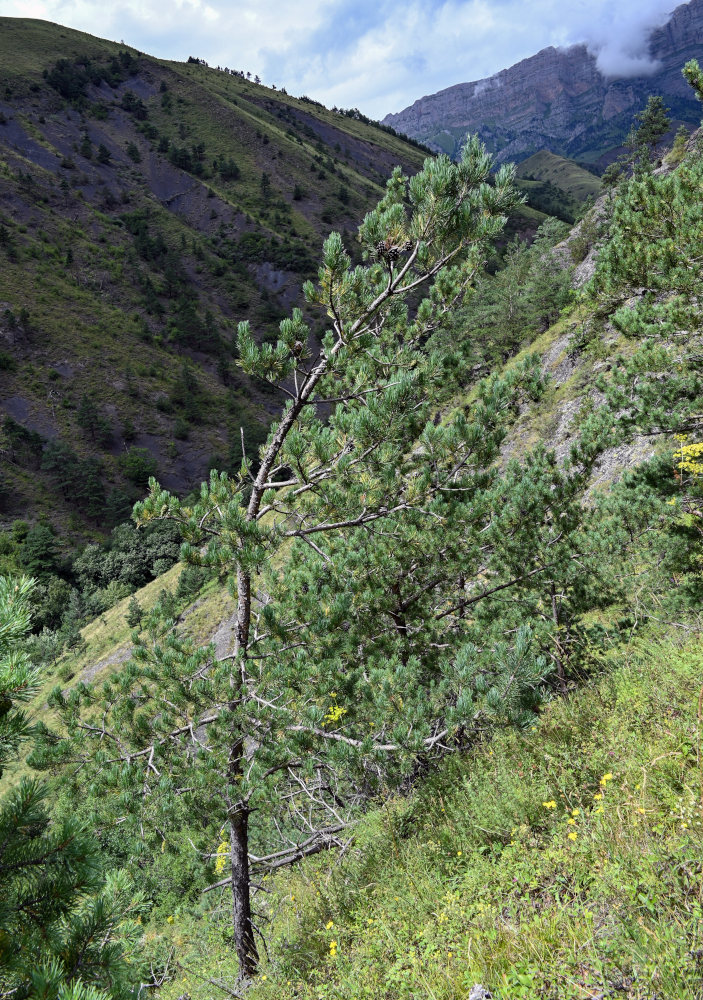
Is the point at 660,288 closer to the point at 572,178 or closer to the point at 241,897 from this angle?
the point at 241,897

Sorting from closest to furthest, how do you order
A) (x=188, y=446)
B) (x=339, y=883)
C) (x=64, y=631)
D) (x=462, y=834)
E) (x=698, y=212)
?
1. (x=462, y=834)
2. (x=339, y=883)
3. (x=698, y=212)
4. (x=64, y=631)
5. (x=188, y=446)

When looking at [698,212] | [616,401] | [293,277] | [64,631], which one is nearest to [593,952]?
[616,401]

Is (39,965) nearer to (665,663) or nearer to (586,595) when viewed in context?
(665,663)

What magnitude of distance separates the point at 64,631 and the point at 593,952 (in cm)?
3140

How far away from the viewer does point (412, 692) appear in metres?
4.02

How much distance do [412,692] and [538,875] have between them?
5.31ft

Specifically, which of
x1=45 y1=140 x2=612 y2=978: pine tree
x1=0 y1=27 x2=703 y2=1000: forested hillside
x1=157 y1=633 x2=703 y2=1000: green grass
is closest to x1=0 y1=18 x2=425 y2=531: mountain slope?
x1=0 y1=27 x2=703 y2=1000: forested hillside

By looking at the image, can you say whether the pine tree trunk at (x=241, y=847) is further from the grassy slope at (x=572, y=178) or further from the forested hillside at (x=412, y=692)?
the grassy slope at (x=572, y=178)

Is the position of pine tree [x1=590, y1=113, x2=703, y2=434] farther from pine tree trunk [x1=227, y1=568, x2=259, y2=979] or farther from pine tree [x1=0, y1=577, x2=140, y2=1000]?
pine tree [x1=0, y1=577, x2=140, y2=1000]

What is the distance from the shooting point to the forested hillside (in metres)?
1.92

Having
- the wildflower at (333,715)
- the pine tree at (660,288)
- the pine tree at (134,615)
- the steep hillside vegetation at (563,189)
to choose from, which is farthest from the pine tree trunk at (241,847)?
the steep hillside vegetation at (563,189)

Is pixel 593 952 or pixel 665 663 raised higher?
pixel 593 952

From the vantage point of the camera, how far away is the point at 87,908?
1.87 m

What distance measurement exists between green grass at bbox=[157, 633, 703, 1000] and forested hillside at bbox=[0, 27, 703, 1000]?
0.7 inches
